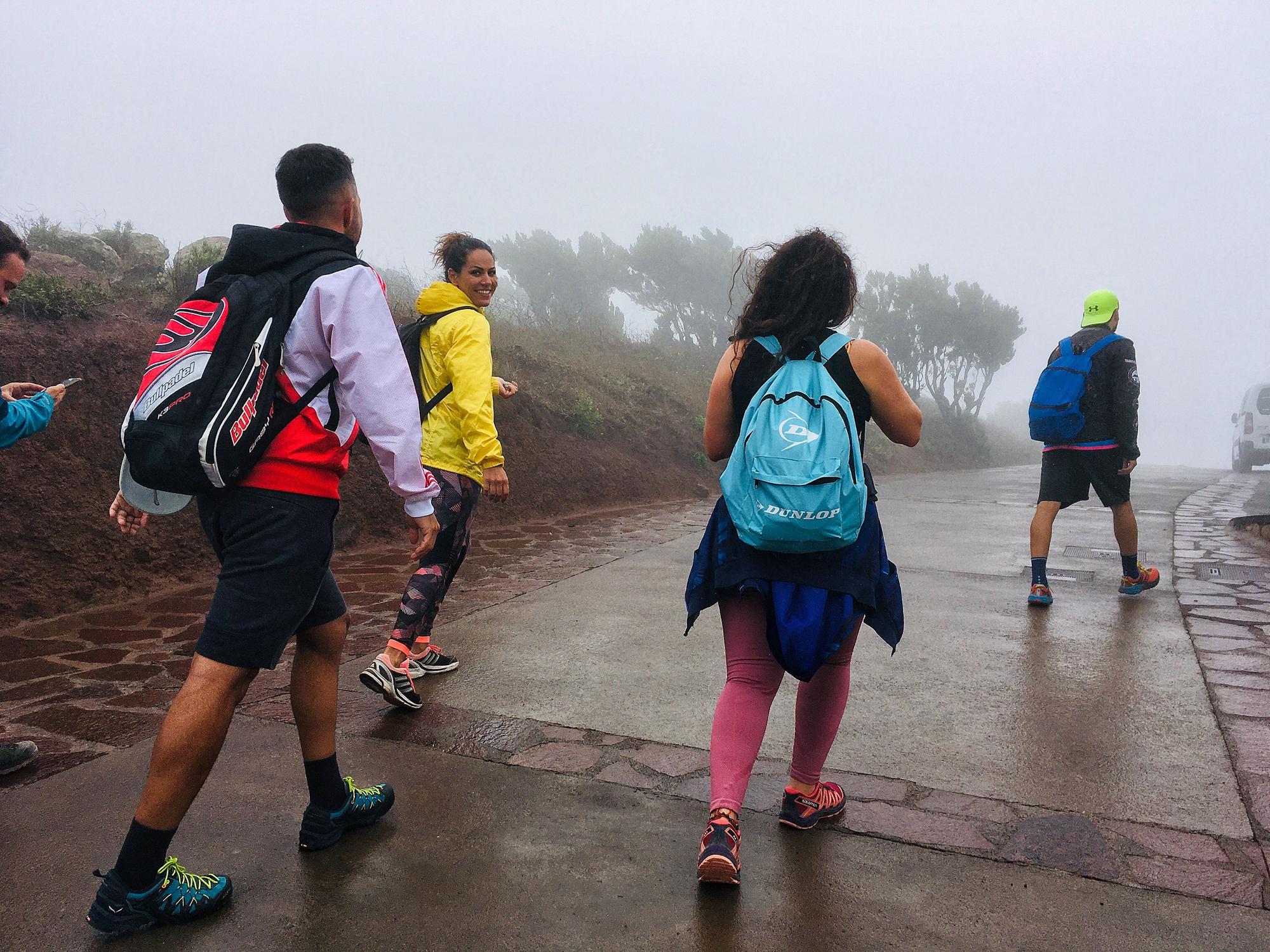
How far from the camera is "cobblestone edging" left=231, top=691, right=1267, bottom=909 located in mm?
2424

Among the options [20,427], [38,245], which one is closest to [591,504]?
[38,245]

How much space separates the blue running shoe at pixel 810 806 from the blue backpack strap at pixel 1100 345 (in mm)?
3944

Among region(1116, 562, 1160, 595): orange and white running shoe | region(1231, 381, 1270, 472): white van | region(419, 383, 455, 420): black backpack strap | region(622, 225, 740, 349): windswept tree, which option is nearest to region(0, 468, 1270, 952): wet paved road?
region(1116, 562, 1160, 595): orange and white running shoe

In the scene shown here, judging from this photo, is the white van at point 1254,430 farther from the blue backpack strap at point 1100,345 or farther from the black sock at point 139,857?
the black sock at point 139,857

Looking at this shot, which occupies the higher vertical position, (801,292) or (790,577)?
(801,292)

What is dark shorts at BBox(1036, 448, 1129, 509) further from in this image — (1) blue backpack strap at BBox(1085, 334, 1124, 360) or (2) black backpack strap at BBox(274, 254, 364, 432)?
(2) black backpack strap at BBox(274, 254, 364, 432)

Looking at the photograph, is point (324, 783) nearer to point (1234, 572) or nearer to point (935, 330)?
point (1234, 572)

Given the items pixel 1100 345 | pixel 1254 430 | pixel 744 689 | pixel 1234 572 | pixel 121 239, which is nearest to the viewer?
pixel 744 689

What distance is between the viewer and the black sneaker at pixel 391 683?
347cm

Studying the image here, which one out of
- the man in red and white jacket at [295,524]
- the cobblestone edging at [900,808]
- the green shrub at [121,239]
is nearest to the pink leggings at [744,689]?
the cobblestone edging at [900,808]

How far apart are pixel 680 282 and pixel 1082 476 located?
104 feet

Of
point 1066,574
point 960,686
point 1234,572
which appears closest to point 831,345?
point 960,686

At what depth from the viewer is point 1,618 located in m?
4.80

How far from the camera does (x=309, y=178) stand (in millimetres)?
2402
